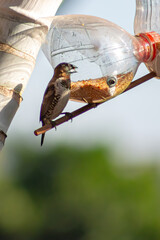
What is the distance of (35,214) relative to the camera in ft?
46.9

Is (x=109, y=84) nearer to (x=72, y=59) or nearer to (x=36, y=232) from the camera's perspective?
(x=72, y=59)

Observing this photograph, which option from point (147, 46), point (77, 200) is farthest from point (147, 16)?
point (77, 200)

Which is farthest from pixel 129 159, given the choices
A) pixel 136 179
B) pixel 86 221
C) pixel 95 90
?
pixel 95 90

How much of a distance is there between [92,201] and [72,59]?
490 inches

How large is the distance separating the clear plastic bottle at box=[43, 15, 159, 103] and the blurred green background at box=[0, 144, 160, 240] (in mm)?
11691

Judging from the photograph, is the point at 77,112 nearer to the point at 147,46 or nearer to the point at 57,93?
the point at 57,93

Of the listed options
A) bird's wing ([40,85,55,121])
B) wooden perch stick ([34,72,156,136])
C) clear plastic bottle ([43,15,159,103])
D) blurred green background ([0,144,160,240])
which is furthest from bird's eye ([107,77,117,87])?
blurred green background ([0,144,160,240])

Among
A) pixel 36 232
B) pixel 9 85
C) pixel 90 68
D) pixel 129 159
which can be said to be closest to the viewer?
pixel 9 85

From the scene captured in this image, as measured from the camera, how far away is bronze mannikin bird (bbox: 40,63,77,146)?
7.59 feet

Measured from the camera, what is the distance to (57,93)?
2447 mm

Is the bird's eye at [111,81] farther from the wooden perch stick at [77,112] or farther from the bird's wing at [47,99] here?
the bird's wing at [47,99]

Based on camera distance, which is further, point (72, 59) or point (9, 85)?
point (72, 59)

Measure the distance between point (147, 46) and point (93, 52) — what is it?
28cm

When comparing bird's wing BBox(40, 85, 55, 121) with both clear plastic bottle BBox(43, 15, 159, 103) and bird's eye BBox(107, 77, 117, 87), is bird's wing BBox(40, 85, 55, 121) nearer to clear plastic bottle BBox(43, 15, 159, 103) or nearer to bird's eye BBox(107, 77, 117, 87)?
clear plastic bottle BBox(43, 15, 159, 103)
